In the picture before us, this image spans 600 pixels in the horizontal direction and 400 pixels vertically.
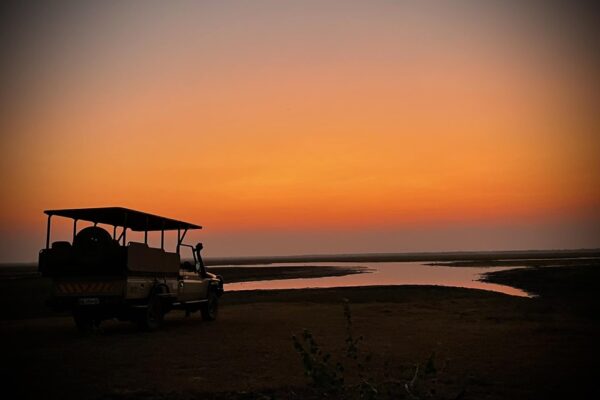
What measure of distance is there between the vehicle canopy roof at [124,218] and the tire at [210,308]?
2.47m

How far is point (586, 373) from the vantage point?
9461 millimetres

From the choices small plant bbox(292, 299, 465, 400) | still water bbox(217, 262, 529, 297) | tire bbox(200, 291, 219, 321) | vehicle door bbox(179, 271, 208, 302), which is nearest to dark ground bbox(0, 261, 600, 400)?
small plant bbox(292, 299, 465, 400)

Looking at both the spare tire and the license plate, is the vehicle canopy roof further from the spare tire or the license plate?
the license plate

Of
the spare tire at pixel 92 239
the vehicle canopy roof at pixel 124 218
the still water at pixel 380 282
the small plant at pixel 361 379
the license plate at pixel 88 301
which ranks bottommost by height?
the still water at pixel 380 282

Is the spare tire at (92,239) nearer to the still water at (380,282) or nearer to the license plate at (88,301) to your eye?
the license plate at (88,301)

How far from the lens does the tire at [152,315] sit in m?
15.6

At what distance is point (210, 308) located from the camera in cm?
1950

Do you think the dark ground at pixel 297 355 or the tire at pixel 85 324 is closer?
the dark ground at pixel 297 355

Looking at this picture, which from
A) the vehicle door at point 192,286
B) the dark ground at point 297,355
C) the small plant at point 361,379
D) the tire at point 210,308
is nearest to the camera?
the small plant at point 361,379

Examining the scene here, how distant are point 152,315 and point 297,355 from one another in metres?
5.94

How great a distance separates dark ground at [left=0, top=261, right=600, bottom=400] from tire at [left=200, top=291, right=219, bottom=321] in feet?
0.93

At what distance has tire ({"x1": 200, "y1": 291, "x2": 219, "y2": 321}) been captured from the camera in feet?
63.2

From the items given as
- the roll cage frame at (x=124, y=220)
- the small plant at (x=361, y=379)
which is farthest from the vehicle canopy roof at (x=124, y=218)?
the small plant at (x=361, y=379)

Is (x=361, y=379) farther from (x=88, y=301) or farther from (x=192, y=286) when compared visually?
(x=192, y=286)
